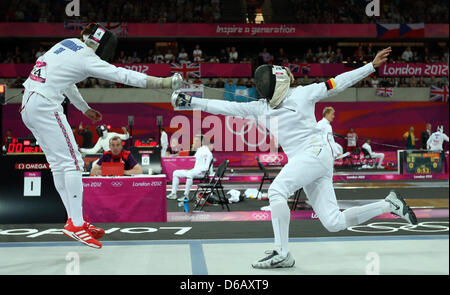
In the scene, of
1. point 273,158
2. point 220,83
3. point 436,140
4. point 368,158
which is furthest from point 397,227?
point 220,83

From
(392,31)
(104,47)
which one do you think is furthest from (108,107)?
(104,47)

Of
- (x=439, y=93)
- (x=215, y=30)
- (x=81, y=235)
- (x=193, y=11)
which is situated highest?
(x=193, y=11)

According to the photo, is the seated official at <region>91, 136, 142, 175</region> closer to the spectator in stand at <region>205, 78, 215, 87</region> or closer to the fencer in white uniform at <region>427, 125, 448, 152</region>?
the fencer in white uniform at <region>427, 125, 448, 152</region>

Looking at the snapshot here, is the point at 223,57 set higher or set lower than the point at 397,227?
higher

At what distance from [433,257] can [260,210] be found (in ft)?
12.5

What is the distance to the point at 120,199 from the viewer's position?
6.30 meters

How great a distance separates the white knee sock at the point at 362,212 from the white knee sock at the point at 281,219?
55 centimetres

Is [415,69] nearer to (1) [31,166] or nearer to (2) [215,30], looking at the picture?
(2) [215,30]

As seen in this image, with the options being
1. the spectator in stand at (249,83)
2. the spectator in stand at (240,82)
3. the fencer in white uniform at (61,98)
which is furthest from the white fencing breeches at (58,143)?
the spectator in stand at (240,82)

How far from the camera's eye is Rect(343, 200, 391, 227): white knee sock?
12.8ft

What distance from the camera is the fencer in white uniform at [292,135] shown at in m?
3.67

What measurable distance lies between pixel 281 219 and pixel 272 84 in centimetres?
104

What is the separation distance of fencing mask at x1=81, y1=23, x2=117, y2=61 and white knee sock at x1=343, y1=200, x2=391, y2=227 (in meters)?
2.42

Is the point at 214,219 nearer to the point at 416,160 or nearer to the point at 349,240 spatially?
the point at 349,240
